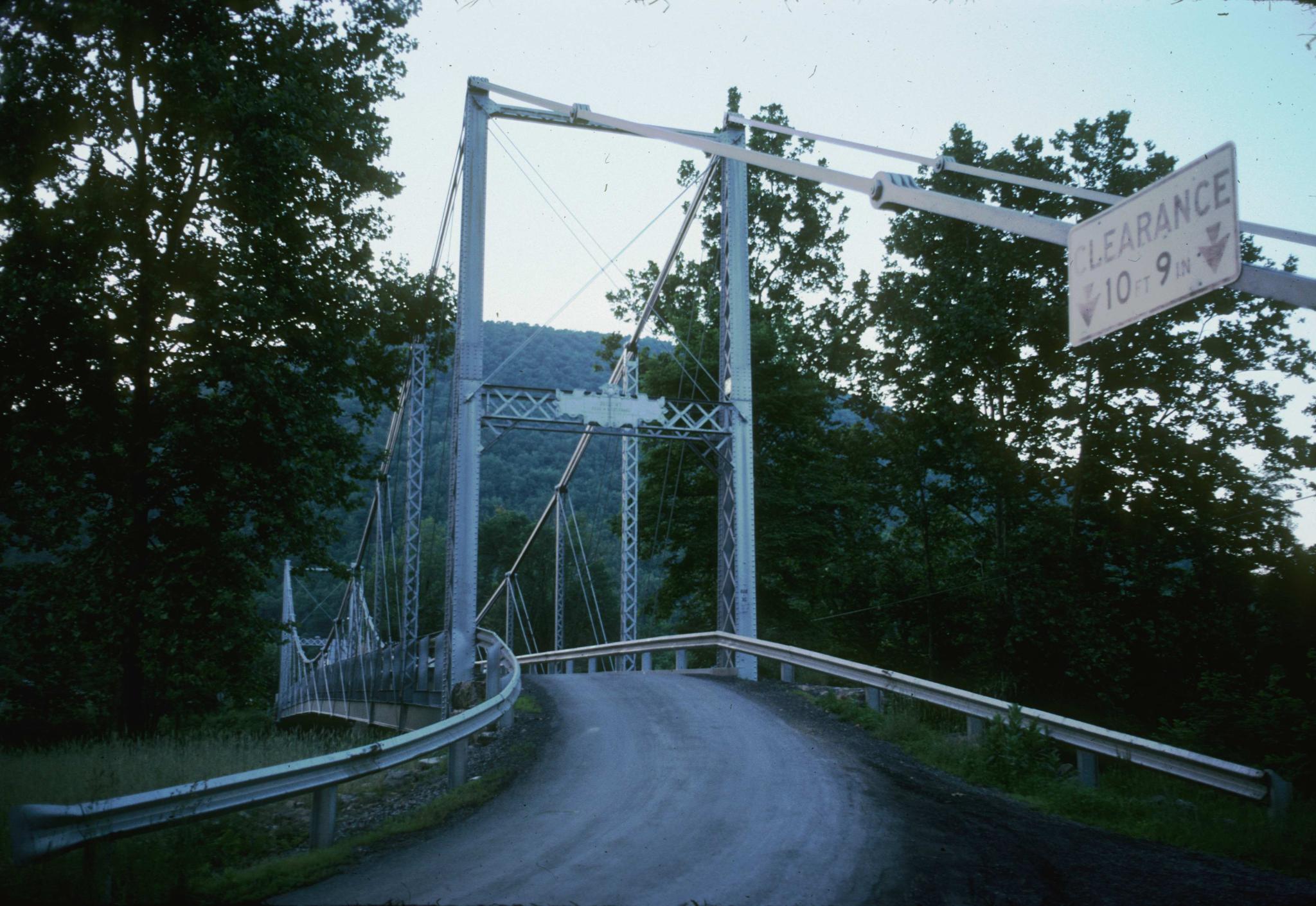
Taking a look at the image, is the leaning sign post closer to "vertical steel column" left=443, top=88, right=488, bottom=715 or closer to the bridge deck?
the bridge deck

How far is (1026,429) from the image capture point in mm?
24484

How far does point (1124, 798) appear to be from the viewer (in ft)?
24.1

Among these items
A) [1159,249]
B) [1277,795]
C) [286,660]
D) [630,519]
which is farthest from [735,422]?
[286,660]

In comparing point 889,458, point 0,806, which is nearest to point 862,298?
point 889,458

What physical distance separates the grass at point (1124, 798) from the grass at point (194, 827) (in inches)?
164

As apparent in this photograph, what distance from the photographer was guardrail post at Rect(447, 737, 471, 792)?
324 inches

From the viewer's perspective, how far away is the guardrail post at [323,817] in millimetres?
6176

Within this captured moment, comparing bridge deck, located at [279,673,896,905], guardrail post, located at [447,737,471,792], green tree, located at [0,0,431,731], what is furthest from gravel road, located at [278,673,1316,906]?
green tree, located at [0,0,431,731]

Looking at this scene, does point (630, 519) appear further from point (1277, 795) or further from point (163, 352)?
point (1277, 795)

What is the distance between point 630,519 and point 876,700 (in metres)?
16.0

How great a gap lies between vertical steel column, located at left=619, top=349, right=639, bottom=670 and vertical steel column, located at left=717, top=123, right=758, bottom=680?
23.1ft

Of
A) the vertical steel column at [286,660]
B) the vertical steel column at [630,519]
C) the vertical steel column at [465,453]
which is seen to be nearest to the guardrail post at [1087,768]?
the vertical steel column at [465,453]

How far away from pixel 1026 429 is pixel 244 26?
19639 millimetres

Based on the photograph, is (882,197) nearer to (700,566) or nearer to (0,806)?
(0,806)
